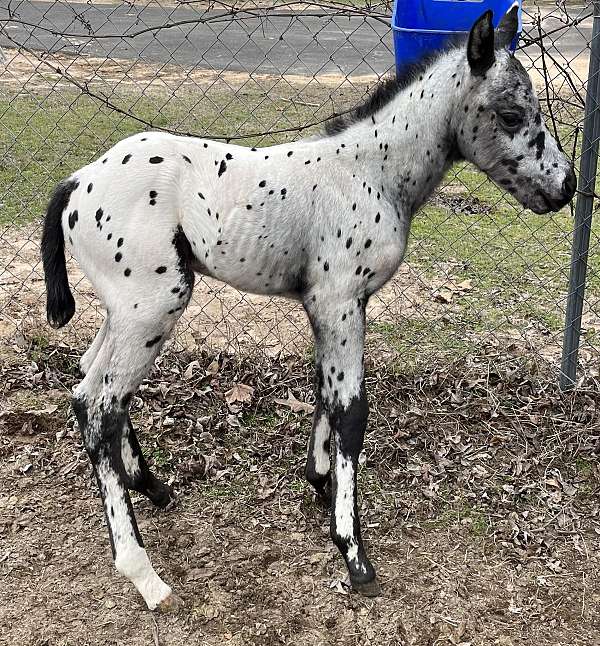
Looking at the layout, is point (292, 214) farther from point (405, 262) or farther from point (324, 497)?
point (405, 262)

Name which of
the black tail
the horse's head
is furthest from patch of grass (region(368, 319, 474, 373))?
the black tail

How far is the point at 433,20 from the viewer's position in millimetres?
2869

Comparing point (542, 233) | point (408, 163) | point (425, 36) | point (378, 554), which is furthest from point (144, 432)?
point (542, 233)

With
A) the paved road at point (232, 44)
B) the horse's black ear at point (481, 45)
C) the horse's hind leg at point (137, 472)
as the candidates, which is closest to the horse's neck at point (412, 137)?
the horse's black ear at point (481, 45)

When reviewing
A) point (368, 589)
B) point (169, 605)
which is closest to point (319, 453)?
point (368, 589)

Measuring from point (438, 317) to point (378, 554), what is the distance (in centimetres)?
211

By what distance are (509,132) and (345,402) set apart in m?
1.20

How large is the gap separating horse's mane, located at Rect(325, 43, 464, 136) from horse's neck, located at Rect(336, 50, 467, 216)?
2 centimetres

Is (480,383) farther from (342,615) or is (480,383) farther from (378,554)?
(342,615)

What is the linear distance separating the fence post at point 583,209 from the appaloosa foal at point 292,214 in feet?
3.48

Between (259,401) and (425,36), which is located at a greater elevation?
(425,36)

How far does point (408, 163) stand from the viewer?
9.41 ft

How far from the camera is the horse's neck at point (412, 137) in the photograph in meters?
2.76

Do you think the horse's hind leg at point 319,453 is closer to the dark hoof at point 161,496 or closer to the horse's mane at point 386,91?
the dark hoof at point 161,496
